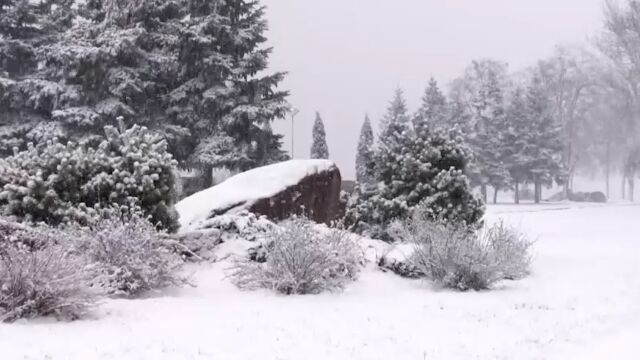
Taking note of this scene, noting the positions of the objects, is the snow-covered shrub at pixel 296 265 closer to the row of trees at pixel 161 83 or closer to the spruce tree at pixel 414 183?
the spruce tree at pixel 414 183

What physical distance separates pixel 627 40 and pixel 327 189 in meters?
31.2

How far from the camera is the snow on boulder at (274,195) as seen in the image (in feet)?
36.4

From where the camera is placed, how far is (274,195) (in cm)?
1159

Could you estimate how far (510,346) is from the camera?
5902mm

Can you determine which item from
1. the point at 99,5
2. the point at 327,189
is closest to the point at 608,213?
the point at 327,189

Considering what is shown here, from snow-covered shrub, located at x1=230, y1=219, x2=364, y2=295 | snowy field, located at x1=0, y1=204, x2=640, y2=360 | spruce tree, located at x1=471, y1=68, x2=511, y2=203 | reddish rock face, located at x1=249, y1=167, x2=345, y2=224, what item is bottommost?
snowy field, located at x1=0, y1=204, x2=640, y2=360

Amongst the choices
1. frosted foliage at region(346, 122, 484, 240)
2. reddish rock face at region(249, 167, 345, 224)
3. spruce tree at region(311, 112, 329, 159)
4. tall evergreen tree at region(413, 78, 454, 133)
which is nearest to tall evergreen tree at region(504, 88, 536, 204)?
tall evergreen tree at region(413, 78, 454, 133)

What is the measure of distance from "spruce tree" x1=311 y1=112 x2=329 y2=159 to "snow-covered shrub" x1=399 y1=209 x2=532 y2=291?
4522cm

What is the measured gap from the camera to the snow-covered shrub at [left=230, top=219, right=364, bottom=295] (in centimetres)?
837

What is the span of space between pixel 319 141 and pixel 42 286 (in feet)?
164

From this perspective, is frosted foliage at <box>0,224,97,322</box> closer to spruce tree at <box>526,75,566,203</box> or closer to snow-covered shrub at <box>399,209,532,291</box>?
snow-covered shrub at <box>399,209,532,291</box>

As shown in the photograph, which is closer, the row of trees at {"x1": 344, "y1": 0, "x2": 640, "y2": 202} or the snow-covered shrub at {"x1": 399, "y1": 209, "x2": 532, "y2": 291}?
the snow-covered shrub at {"x1": 399, "y1": 209, "x2": 532, "y2": 291}

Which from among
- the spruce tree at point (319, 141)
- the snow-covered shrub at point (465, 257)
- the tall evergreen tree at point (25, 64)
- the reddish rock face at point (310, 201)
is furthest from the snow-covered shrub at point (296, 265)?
the spruce tree at point (319, 141)

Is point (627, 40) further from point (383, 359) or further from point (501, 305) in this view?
point (383, 359)
